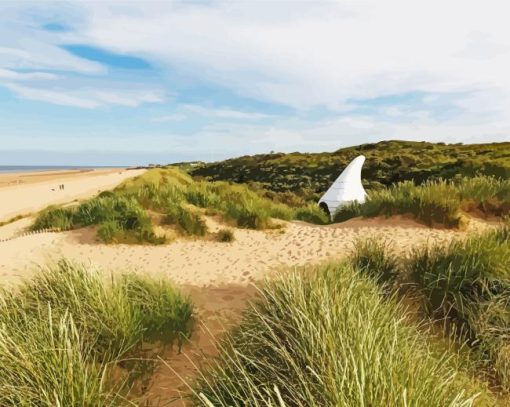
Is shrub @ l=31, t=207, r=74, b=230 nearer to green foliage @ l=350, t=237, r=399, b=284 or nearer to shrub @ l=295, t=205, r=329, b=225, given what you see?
shrub @ l=295, t=205, r=329, b=225

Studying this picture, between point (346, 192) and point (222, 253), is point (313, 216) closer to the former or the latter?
point (346, 192)

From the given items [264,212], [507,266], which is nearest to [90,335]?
[507,266]

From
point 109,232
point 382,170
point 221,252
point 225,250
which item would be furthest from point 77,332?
point 382,170

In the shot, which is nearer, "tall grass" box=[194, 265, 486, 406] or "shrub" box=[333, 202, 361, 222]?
"tall grass" box=[194, 265, 486, 406]

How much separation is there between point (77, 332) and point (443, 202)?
9.69 metres

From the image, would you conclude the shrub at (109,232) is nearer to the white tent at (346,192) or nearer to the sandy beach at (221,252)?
the sandy beach at (221,252)

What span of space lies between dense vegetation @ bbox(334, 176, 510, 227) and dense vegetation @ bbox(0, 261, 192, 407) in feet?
24.9

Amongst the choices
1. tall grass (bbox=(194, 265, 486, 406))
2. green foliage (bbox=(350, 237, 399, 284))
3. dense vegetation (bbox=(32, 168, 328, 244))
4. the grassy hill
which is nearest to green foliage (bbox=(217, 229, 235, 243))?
dense vegetation (bbox=(32, 168, 328, 244))

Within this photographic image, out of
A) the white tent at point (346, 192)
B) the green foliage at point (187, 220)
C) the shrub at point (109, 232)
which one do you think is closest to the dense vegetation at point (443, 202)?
the white tent at point (346, 192)

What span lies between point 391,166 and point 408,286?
3518 centimetres

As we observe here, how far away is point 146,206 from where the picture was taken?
1402 centimetres

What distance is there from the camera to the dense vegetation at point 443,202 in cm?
1071

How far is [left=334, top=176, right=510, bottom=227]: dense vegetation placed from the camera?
10.7 meters

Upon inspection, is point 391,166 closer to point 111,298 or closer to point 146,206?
point 146,206
